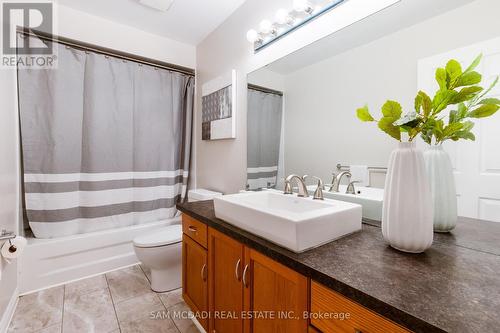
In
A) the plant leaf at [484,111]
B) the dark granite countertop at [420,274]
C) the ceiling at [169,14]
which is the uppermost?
the ceiling at [169,14]

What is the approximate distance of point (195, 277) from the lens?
137 cm

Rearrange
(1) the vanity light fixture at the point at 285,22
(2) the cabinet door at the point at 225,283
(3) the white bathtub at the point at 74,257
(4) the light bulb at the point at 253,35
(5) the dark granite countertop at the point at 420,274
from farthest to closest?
(3) the white bathtub at the point at 74,257 < (4) the light bulb at the point at 253,35 < (1) the vanity light fixture at the point at 285,22 < (2) the cabinet door at the point at 225,283 < (5) the dark granite countertop at the point at 420,274

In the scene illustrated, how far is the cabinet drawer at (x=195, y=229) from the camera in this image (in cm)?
126

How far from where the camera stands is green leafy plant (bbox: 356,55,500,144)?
76 cm

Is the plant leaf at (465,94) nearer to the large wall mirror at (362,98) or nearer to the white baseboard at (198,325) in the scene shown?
the large wall mirror at (362,98)

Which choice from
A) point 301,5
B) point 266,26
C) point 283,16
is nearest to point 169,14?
point 266,26

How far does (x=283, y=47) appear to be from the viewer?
1.54 m

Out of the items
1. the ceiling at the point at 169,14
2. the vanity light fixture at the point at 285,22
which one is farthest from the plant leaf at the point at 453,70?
the ceiling at the point at 169,14

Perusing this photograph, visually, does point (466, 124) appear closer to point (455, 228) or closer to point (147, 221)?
point (455, 228)

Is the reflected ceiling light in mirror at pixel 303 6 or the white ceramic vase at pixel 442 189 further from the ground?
the reflected ceiling light in mirror at pixel 303 6

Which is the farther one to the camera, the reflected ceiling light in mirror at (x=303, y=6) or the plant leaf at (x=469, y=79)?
the reflected ceiling light in mirror at (x=303, y=6)

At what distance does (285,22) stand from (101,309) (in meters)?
2.26

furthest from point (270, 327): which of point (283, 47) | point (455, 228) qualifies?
point (283, 47)

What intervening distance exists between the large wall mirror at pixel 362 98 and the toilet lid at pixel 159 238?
0.82m
